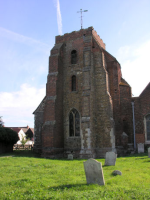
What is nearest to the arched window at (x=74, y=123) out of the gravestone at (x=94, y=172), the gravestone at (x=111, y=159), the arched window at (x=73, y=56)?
the arched window at (x=73, y=56)

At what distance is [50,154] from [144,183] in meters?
11.7

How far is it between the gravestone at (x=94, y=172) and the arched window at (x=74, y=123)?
11744 millimetres

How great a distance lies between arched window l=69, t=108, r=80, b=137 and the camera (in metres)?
18.8

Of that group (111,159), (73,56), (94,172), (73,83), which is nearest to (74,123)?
(73,83)

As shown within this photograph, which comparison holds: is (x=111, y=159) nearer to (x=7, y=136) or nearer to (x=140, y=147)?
(x=140, y=147)

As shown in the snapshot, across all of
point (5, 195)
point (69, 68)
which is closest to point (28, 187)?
point (5, 195)

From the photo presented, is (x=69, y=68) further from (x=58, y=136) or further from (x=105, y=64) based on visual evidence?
(x=58, y=136)

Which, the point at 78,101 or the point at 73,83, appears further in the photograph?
the point at 73,83

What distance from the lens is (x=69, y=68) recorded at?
67.1 feet

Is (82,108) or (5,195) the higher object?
(82,108)

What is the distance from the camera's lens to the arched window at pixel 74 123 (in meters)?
18.8

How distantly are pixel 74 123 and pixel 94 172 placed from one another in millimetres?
12153

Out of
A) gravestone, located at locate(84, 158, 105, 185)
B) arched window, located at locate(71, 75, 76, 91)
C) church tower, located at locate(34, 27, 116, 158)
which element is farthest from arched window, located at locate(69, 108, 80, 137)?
gravestone, located at locate(84, 158, 105, 185)

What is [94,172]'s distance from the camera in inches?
269
